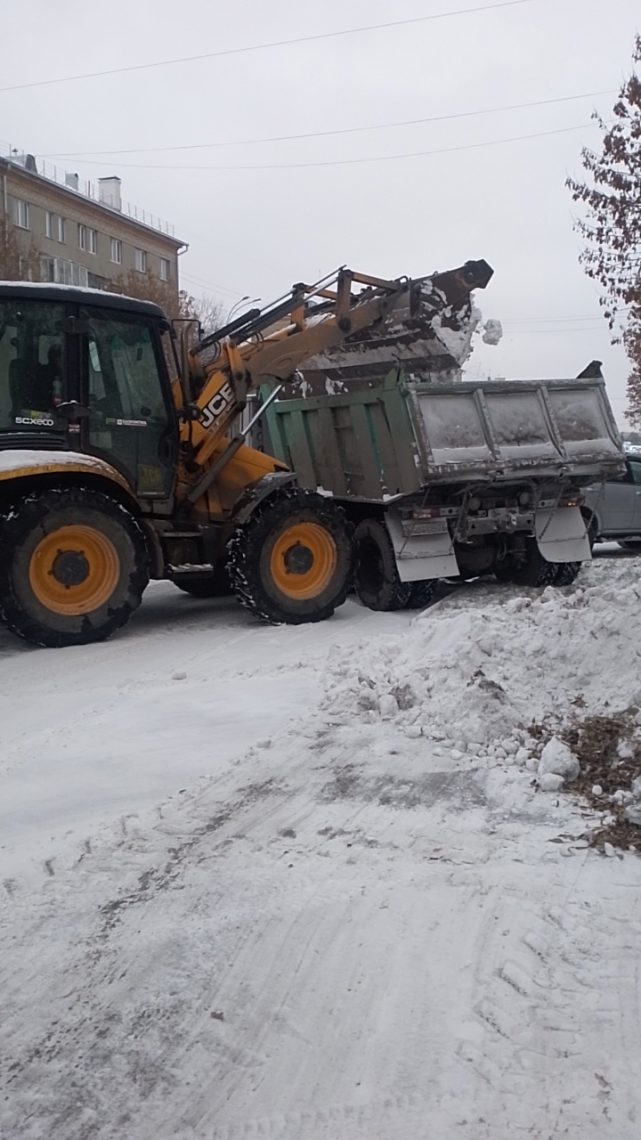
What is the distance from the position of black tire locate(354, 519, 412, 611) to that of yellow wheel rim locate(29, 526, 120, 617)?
2.71m

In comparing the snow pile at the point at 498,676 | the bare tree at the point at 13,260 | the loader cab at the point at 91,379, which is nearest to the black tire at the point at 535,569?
the snow pile at the point at 498,676

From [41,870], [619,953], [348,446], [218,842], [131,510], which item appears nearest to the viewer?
[619,953]

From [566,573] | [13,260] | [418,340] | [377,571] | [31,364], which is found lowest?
[566,573]

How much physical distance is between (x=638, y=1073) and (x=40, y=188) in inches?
1788

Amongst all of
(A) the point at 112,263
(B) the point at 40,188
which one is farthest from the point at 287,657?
(A) the point at 112,263

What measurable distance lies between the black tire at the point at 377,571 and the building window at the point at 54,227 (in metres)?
38.2

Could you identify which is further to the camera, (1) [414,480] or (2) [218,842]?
(1) [414,480]

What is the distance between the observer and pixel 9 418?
838cm

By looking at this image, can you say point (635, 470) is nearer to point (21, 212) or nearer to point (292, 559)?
point (292, 559)

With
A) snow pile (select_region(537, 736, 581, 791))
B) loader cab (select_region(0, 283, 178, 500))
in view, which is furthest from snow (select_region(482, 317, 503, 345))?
snow pile (select_region(537, 736, 581, 791))

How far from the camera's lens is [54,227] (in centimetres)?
4494

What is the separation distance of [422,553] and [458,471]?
0.85 metres

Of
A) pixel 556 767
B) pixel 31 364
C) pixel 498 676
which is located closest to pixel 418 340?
pixel 31 364

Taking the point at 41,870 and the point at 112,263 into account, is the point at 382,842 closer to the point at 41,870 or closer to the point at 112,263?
the point at 41,870
